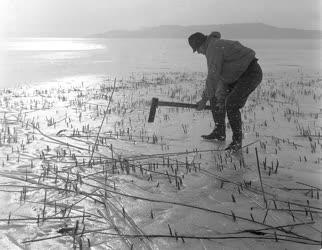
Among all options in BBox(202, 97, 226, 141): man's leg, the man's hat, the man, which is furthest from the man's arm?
BBox(202, 97, 226, 141): man's leg

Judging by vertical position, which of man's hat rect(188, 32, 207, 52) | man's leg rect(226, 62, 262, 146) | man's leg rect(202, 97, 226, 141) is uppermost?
man's hat rect(188, 32, 207, 52)

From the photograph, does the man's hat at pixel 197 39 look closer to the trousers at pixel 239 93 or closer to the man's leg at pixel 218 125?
the trousers at pixel 239 93

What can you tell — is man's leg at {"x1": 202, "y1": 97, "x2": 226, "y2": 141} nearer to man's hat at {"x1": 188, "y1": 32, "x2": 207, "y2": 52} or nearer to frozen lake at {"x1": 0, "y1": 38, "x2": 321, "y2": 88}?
man's hat at {"x1": 188, "y1": 32, "x2": 207, "y2": 52}

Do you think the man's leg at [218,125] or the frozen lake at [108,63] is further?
the frozen lake at [108,63]

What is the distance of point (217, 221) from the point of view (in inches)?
110

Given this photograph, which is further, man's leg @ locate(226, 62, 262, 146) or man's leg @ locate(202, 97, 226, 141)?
man's leg @ locate(202, 97, 226, 141)

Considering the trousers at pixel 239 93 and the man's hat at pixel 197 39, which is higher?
the man's hat at pixel 197 39

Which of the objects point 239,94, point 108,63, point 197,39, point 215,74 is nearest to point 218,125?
point 239,94

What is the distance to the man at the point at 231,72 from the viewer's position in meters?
4.95

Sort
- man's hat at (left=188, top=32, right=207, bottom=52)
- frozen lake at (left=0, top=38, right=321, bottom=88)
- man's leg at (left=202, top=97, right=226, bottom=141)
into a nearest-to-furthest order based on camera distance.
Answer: man's hat at (left=188, top=32, right=207, bottom=52), man's leg at (left=202, top=97, right=226, bottom=141), frozen lake at (left=0, top=38, right=321, bottom=88)

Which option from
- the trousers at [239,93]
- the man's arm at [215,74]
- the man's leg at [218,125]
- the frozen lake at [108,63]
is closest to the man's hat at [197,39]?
the man's arm at [215,74]

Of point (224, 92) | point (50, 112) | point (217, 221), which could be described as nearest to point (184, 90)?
point (50, 112)

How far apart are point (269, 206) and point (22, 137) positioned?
411cm

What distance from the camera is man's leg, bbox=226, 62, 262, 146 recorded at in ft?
16.4
